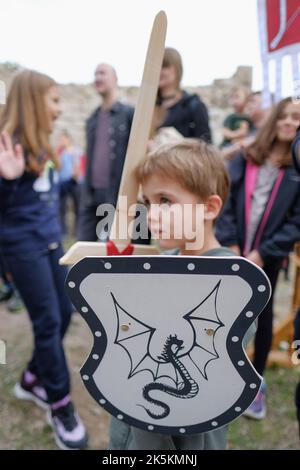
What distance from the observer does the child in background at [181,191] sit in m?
0.86

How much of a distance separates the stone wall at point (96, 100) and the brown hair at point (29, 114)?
6.15 m

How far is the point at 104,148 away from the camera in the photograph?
279 cm

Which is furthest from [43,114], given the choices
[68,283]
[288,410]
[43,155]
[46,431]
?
[288,410]

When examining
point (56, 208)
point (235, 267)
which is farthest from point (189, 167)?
point (56, 208)

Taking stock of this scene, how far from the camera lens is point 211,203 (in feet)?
3.00

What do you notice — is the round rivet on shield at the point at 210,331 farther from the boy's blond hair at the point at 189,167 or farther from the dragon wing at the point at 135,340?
the boy's blond hair at the point at 189,167

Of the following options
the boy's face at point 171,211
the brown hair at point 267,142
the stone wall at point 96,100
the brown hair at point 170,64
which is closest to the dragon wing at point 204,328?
the boy's face at point 171,211

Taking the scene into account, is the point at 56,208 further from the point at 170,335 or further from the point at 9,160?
the point at 170,335

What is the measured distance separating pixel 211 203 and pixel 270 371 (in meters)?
1.75

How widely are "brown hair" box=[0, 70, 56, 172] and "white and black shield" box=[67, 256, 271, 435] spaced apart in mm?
971

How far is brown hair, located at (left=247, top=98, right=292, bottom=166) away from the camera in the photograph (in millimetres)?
1677

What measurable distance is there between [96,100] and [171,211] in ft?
26.2

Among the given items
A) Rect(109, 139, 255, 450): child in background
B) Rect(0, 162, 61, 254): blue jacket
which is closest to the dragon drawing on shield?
Rect(109, 139, 255, 450): child in background

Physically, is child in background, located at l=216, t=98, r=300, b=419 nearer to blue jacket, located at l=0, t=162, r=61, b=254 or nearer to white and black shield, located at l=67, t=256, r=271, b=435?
blue jacket, located at l=0, t=162, r=61, b=254
